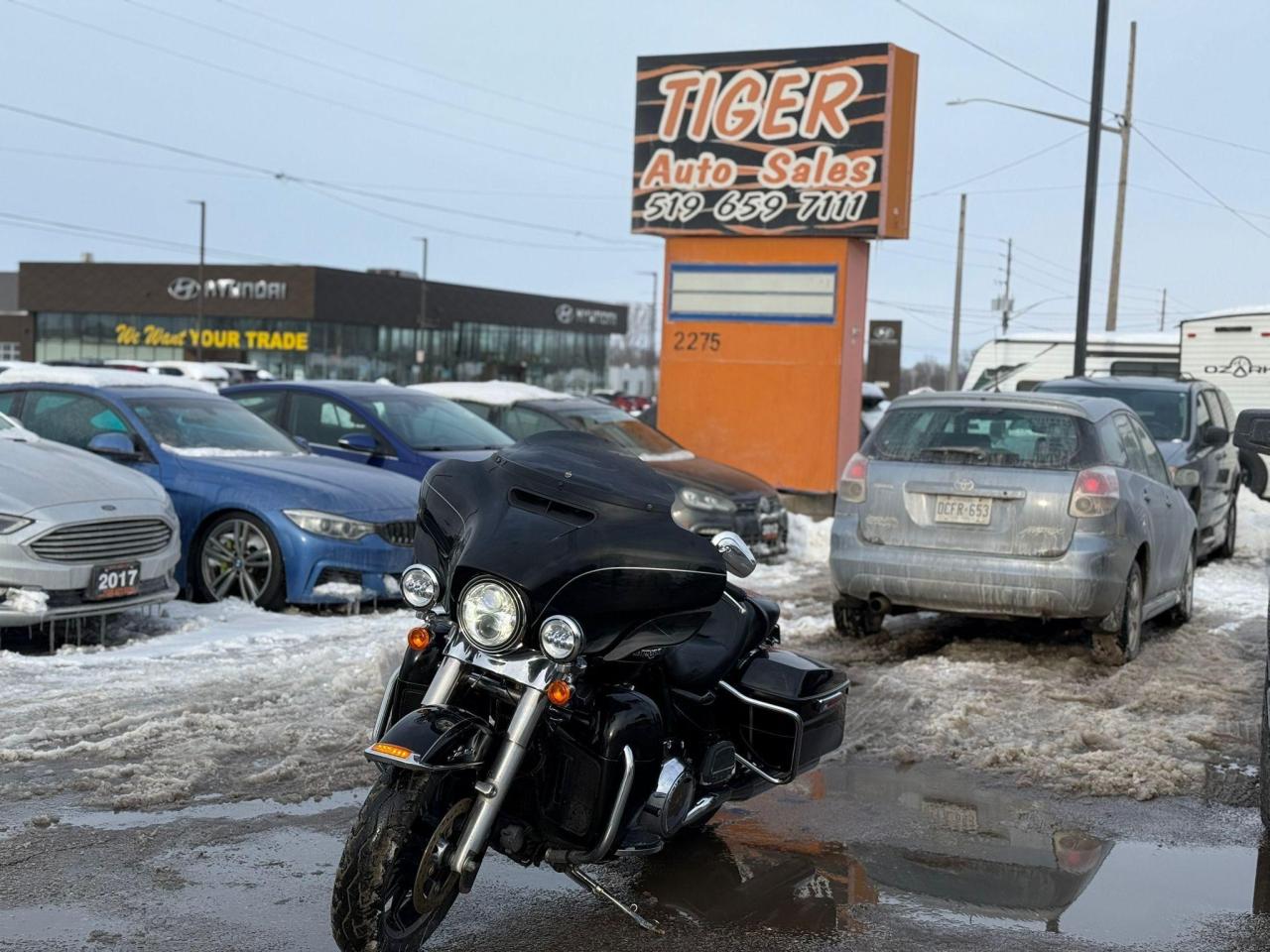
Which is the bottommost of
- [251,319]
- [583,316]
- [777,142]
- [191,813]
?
[191,813]

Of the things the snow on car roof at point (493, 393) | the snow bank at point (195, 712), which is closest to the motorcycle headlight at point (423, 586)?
the snow bank at point (195, 712)

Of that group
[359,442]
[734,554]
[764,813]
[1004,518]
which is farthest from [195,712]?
[359,442]

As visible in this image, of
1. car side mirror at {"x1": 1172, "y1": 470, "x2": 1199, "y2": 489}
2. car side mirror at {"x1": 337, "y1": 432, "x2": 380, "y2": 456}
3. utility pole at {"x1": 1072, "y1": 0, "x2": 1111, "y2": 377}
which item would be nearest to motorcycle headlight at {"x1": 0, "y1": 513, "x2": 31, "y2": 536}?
car side mirror at {"x1": 337, "y1": 432, "x2": 380, "y2": 456}

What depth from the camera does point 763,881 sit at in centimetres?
504

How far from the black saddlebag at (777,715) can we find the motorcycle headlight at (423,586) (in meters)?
1.30

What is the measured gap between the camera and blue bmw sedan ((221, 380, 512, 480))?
1238 centimetres

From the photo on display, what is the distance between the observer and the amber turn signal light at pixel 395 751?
3.78 metres

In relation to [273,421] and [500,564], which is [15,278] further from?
[500,564]

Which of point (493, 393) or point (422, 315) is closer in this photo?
point (493, 393)

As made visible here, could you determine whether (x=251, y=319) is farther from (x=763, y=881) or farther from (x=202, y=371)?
(x=763, y=881)

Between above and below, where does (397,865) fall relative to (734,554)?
below

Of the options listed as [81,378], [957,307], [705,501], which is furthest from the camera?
[957,307]

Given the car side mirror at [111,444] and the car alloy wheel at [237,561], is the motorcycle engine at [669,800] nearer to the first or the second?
the car alloy wheel at [237,561]

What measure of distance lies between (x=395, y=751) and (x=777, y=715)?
1.66 m
